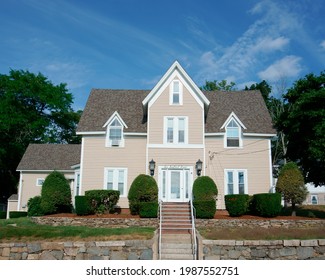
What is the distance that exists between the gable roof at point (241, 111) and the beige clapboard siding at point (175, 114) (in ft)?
3.73

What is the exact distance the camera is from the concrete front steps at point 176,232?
502 inches

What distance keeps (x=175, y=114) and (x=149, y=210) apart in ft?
23.5

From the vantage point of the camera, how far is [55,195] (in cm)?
2164

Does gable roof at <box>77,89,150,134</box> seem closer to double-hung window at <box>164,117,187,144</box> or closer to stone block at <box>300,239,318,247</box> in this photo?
double-hung window at <box>164,117,187,144</box>

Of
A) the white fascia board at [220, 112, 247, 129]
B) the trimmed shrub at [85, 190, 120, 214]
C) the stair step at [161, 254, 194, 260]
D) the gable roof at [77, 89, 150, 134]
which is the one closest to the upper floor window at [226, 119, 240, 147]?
the white fascia board at [220, 112, 247, 129]

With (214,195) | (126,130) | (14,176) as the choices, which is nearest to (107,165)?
(126,130)

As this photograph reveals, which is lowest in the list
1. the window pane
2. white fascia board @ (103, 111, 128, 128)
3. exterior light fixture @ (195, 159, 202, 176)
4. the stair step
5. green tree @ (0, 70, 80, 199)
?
the stair step

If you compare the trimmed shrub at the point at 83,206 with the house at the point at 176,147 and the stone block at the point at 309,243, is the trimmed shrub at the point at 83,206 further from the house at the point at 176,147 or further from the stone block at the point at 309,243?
the stone block at the point at 309,243

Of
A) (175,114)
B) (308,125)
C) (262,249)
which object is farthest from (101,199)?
(308,125)

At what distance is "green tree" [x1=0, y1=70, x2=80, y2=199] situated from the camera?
1649 inches

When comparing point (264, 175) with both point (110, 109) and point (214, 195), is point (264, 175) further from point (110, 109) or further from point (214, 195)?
point (110, 109)

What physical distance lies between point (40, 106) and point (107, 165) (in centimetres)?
2726

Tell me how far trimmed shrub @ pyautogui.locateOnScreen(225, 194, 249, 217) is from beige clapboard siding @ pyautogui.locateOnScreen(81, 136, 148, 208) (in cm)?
608

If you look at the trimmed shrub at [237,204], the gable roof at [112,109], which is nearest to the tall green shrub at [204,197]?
the trimmed shrub at [237,204]
